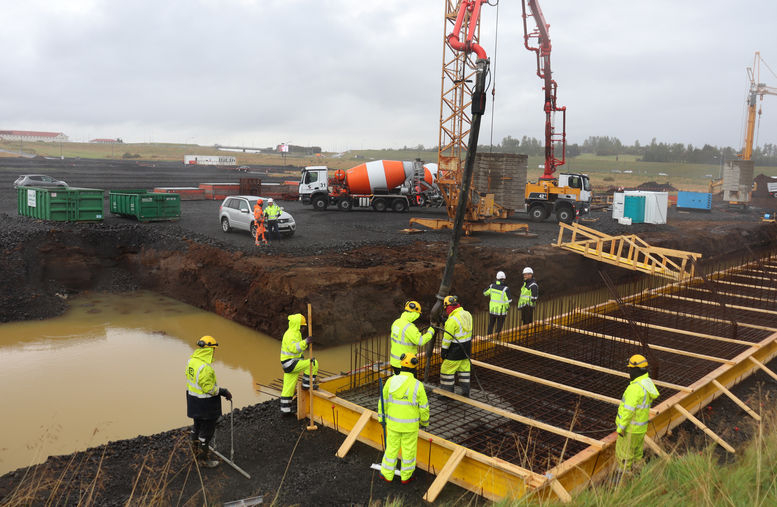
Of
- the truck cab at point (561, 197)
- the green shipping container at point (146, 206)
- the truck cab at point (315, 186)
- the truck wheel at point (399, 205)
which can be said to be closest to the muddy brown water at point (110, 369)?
the green shipping container at point (146, 206)

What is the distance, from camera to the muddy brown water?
9.42 metres

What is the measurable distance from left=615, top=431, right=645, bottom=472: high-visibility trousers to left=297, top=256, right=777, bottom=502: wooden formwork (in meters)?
0.19

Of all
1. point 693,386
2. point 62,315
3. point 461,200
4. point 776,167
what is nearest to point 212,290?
point 62,315

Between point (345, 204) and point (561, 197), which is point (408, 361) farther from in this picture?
point (345, 204)

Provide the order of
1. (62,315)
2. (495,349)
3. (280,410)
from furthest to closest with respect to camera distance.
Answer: (62,315), (495,349), (280,410)

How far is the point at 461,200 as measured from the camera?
779cm

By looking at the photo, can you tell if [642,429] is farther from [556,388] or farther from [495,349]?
[495,349]

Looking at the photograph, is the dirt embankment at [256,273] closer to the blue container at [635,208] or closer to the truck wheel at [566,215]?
the truck wheel at [566,215]

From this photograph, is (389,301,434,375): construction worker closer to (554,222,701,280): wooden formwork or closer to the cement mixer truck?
(554,222,701,280): wooden formwork

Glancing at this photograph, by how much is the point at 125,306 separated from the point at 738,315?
1691cm

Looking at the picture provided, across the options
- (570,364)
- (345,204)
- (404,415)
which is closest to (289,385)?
(404,415)

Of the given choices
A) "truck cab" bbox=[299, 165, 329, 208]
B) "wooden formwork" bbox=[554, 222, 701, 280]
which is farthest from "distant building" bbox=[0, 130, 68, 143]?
"wooden formwork" bbox=[554, 222, 701, 280]

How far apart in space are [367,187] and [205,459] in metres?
24.5

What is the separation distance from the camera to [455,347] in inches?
319
